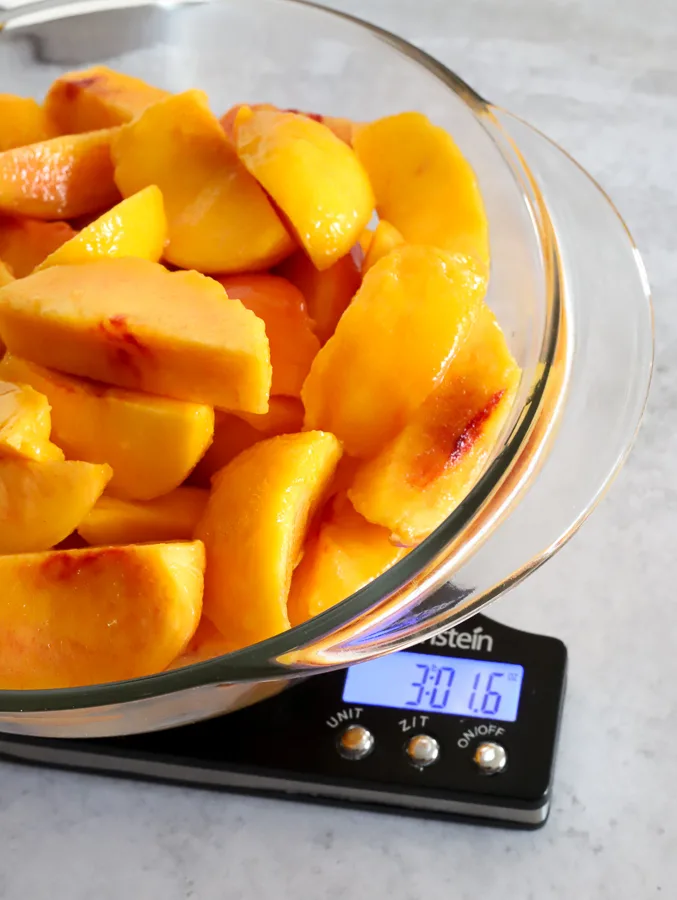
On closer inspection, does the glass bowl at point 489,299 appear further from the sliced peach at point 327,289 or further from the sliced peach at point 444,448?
the sliced peach at point 327,289

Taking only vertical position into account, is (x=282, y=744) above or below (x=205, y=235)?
below

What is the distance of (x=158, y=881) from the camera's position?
65 cm

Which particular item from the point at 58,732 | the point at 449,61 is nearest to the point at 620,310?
the point at 58,732

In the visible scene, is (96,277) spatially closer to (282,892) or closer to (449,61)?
(282,892)

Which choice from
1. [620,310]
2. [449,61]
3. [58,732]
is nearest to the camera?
[58,732]

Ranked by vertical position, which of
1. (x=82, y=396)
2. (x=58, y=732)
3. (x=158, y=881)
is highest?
(x=82, y=396)

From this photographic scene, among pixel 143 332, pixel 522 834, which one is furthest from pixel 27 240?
pixel 522 834

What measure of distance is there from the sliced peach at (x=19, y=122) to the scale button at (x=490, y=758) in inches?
24.8

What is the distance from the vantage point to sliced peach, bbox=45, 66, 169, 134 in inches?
32.1

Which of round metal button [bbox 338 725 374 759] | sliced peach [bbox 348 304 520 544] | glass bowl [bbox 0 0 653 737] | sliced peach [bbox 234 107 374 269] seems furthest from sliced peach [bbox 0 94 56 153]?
Answer: round metal button [bbox 338 725 374 759]

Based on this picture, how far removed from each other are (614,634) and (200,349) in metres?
0.39

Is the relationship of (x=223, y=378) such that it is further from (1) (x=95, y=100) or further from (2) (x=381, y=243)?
(1) (x=95, y=100)

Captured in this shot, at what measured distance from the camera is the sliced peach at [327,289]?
74cm

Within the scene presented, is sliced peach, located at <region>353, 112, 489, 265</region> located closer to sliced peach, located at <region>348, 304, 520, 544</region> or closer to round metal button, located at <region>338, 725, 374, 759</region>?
sliced peach, located at <region>348, 304, 520, 544</region>
